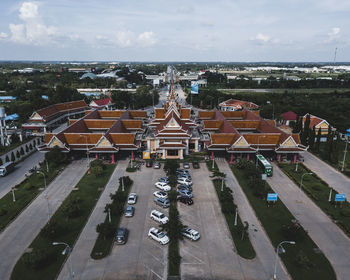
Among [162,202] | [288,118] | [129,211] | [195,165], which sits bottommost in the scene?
→ [129,211]

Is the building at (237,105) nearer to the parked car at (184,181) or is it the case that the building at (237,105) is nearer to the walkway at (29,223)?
the parked car at (184,181)

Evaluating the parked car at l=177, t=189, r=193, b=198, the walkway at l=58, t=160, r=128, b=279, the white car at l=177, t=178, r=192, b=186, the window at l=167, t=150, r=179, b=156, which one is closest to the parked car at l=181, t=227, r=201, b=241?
the parked car at l=177, t=189, r=193, b=198

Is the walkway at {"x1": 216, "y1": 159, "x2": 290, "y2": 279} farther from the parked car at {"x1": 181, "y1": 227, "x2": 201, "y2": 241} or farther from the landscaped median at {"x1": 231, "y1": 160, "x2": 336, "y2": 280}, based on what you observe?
the parked car at {"x1": 181, "y1": 227, "x2": 201, "y2": 241}

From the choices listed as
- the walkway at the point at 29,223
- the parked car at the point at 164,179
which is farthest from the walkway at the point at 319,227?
the walkway at the point at 29,223

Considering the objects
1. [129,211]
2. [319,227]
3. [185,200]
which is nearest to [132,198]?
[129,211]

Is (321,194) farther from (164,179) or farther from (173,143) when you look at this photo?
(173,143)

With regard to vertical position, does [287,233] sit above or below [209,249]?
above
